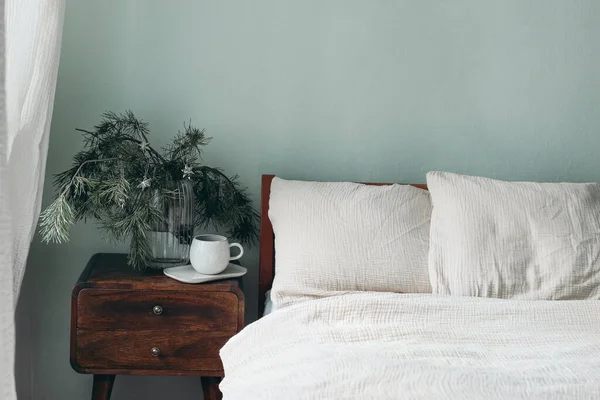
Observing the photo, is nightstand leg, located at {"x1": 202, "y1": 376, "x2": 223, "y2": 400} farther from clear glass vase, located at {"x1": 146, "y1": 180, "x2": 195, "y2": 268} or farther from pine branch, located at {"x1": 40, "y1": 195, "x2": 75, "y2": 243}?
pine branch, located at {"x1": 40, "y1": 195, "x2": 75, "y2": 243}

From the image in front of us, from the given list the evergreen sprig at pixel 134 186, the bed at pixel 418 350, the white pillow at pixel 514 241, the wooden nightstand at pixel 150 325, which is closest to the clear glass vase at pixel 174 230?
the evergreen sprig at pixel 134 186

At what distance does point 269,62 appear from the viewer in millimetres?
2393

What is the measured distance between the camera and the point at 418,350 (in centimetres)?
151

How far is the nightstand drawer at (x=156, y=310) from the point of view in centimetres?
202

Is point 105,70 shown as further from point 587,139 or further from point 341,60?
point 587,139

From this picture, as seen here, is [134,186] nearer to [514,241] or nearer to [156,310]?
[156,310]

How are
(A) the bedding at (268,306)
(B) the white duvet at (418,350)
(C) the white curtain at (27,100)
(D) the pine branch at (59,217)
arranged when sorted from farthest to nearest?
(A) the bedding at (268,306) < (D) the pine branch at (59,217) < (C) the white curtain at (27,100) < (B) the white duvet at (418,350)

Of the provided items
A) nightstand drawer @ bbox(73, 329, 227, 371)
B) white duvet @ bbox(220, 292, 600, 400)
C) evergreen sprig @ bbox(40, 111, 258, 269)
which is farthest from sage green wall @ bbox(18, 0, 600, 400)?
white duvet @ bbox(220, 292, 600, 400)

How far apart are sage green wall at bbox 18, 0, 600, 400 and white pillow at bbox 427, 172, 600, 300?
346 millimetres

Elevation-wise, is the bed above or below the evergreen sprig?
below

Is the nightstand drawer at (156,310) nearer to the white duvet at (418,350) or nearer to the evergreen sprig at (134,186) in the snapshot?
the evergreen sprig at (134,186)

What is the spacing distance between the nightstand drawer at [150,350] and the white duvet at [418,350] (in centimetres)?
27

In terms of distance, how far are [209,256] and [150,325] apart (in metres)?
0.27

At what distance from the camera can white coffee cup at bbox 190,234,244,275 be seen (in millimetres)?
2096
